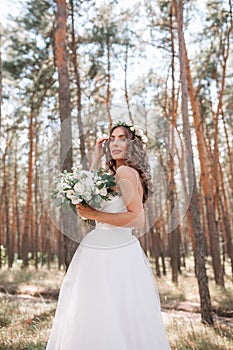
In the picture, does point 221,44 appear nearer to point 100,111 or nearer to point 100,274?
point 100,111

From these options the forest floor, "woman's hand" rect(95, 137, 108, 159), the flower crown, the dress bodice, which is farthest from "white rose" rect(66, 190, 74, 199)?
the forest floor

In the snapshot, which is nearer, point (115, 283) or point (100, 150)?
point (115, 283)

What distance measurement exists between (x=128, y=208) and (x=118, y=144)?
19.8 inches

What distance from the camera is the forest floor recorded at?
15.5ft

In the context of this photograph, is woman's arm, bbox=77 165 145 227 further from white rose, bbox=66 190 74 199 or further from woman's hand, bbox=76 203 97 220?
white rose, bbox=66 190 74 199

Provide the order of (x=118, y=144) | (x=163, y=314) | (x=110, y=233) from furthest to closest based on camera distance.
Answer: (x=163, y=314), (x=118, y=144), (x=110, y=233)

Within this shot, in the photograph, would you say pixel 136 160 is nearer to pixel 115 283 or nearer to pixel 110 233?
pixel 110 233

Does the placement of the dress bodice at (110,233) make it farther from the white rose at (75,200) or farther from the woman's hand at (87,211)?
the white rose at (75,200)

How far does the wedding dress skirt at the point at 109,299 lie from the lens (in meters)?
2.63

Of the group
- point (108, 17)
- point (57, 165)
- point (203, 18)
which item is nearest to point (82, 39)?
point (108, 17)

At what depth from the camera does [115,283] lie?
8.92 feet

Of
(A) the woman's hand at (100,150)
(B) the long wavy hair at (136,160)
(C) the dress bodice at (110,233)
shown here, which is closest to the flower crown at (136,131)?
(B) the long wavy hair at (136,160)

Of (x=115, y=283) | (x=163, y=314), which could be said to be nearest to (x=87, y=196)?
(x=115, y=283)

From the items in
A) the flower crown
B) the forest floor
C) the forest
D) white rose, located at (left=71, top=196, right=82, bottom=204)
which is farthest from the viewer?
the forest
